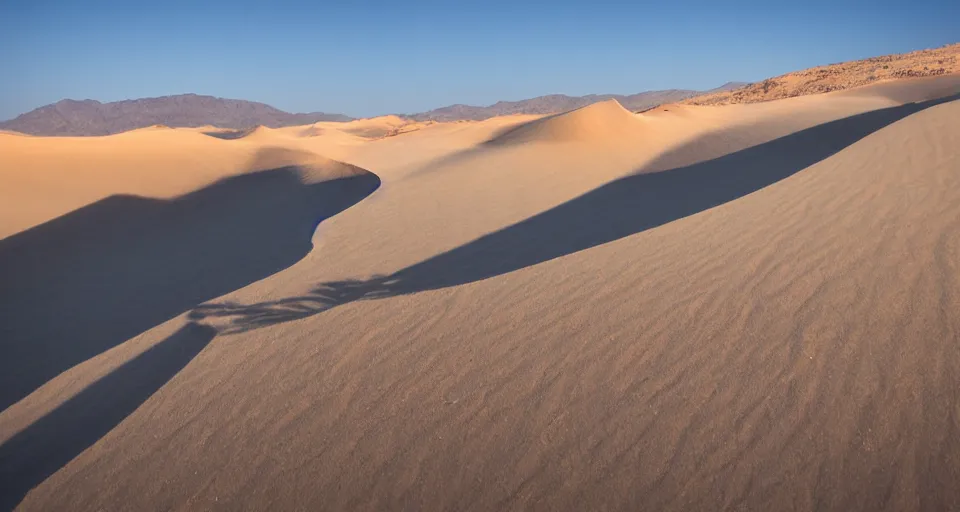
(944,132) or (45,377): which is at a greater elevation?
(944,132)

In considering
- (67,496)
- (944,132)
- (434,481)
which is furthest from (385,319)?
(944,132)

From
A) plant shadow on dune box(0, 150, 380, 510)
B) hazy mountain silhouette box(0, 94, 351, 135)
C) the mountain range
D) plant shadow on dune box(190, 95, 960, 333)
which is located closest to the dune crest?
plant shadow on dune box(190, 95, 960, 333)

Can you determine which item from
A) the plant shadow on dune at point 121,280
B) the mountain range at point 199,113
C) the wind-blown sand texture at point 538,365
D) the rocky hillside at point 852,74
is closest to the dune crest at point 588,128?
the plant shadow on dune at point 121,280

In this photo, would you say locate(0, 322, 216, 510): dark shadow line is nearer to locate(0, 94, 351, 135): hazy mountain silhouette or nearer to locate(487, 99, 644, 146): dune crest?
locate(487, 99, 644, 146): dune crest

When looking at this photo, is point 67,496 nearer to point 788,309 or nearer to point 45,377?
point 45,377

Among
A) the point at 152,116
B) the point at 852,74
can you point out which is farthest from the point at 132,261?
the point at 152,116

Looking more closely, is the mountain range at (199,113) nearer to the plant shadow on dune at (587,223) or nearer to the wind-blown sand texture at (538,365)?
the plant shadow on dune at (587,223)
